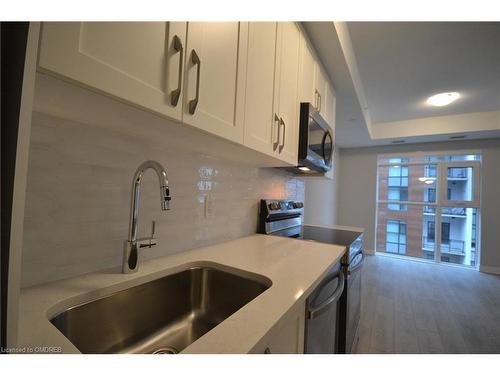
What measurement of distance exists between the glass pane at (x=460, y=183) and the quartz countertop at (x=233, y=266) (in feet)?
14.2

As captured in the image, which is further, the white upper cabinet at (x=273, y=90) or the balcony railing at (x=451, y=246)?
the balcony railing at (x=451, y=246)

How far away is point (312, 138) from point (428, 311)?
2364mm

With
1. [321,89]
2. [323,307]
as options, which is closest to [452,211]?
[321,89]

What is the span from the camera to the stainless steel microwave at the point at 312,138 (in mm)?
1420

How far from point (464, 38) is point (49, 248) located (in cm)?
303

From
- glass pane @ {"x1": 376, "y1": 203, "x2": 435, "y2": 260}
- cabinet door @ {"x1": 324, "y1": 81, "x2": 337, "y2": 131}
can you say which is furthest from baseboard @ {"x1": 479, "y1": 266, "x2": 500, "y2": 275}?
cabinet door @ {"x1": 324, "y1": 81, "x2": 337, "y2": 131}

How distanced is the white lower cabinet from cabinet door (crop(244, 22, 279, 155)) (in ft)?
2.15

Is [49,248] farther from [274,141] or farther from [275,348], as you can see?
[274,141]

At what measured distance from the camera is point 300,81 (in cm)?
142

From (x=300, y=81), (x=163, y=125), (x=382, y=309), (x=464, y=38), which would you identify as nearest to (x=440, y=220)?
(x=382, y=309)

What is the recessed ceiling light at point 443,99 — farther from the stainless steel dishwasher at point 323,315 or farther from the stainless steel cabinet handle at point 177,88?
the stainless steel cabinet handle at point 177,88

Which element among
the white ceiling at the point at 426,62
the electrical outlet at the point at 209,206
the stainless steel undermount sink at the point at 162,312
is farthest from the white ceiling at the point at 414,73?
the stainless steel undermount sink at the point at 162,312
